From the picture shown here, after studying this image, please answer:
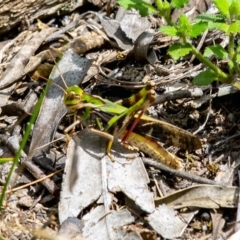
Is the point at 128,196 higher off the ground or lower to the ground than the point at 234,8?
lower

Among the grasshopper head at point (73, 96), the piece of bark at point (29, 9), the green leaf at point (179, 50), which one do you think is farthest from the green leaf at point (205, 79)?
the piece of bark at point (29, 9)

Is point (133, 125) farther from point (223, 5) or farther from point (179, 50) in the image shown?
point (223, 5)

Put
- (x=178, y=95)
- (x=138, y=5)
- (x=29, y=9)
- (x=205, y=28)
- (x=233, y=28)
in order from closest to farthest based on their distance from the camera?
1. (x=233, y=28)
2. (x=205, y=28)
3. (x=138, y=5)
4. (x=178, y=95)
5. (x=29, y=9)

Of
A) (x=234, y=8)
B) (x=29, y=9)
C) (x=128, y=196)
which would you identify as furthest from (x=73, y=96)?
(x=29, y=9)

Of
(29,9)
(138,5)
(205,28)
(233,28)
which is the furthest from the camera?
(29,9)

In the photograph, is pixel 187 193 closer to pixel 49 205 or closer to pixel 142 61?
pixel 49 205

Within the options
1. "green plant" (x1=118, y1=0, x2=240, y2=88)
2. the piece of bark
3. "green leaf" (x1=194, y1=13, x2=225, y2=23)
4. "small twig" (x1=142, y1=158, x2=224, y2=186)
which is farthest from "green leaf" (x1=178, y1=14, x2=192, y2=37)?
the piece of bark

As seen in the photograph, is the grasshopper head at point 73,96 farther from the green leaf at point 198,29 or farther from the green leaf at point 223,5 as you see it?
the green leaf at point 223,5
